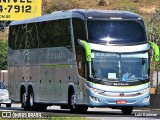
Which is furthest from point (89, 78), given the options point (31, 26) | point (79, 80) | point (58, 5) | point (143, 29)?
point (58, 5)

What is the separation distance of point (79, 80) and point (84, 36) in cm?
181

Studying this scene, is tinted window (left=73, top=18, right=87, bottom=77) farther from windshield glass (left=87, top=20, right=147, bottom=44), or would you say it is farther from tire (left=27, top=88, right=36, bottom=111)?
tire (left=27, top=88, right=36, bottom=111)

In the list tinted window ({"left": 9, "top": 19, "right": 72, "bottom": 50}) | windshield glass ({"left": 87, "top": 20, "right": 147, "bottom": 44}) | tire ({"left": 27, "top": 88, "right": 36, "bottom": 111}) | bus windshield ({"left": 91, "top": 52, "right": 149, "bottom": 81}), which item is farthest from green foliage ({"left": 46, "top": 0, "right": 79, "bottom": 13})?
bus windshield ({"left": 91, "top": 52, "right": 149, "bottom": 81})

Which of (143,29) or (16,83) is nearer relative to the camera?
(143,29)

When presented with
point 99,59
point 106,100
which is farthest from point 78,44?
point 106,100

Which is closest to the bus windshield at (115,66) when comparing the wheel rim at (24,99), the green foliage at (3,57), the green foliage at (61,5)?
the wheel rim at (24,99)

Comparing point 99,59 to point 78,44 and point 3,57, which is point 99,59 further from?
point 3,57

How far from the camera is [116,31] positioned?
34812mm

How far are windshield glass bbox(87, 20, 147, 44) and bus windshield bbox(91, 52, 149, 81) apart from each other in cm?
58

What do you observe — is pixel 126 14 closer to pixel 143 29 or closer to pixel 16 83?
pixel 143 29

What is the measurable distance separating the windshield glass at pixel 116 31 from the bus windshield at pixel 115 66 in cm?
58

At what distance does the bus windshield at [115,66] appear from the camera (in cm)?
3428

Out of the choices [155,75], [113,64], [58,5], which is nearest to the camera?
[113,64]

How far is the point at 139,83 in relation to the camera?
114 feet
